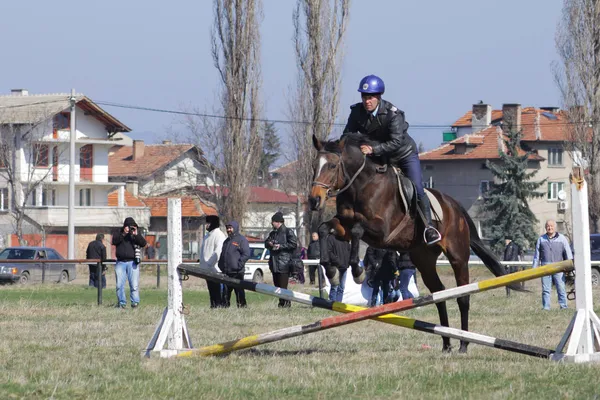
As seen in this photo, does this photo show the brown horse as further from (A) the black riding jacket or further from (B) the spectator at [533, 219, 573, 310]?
(B) the spectator at [533, 219, 573, 310]

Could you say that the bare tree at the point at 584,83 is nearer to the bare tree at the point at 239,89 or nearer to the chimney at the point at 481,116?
the bare tree at the point at 239,89

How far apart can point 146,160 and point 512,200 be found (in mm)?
36682

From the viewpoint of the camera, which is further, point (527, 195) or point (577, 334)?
point (527, 195)

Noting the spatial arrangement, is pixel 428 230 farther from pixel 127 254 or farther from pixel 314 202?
pixel 127 254

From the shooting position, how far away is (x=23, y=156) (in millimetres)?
64562

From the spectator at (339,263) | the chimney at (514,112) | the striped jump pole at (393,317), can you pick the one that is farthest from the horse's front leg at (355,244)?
the chimney at (514,112)

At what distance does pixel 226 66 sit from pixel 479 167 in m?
33.5

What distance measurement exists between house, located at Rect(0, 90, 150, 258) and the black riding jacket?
50870 millimetres

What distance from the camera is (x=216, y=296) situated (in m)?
20.5

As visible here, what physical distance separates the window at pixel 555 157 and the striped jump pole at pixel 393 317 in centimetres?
6764

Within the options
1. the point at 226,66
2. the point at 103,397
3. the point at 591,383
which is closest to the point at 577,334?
the point at 591,383

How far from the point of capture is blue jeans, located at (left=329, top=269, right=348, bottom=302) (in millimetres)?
20422

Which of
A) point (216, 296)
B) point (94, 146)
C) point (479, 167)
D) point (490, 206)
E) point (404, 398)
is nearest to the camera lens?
point (404, 398)

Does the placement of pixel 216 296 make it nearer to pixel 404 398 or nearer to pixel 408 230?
pixel 408 230
